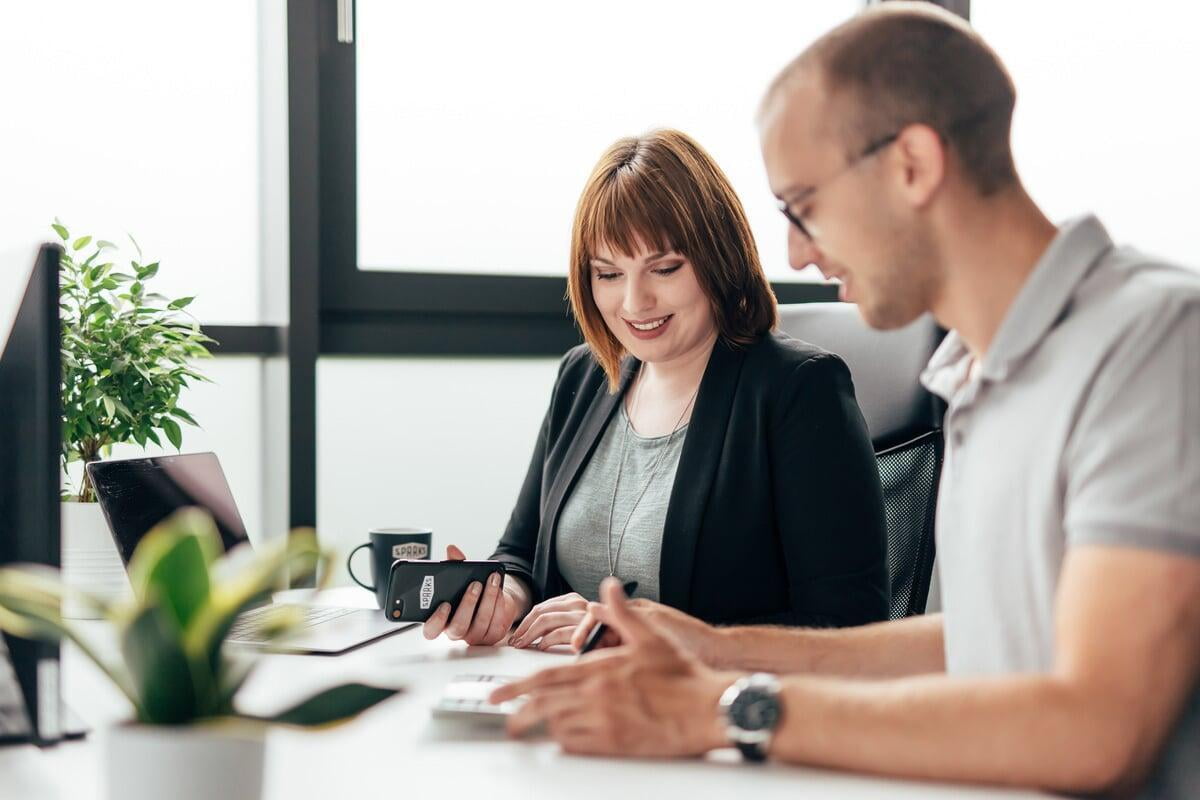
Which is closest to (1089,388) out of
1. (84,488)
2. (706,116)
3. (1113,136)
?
(84,488)

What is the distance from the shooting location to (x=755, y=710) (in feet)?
2.89

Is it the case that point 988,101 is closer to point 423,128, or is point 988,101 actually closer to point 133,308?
point 133,308

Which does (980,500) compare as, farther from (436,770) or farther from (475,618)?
(475,618)

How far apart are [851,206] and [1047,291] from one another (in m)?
0.20

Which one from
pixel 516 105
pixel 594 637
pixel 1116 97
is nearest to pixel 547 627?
pixel 594 637

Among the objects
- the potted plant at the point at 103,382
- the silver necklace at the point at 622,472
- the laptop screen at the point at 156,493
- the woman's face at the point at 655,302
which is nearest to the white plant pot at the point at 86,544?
the potted plant at the point at 103,382

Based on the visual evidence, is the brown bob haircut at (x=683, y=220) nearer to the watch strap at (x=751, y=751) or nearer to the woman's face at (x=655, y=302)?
the woman's face at (x=655, y=302)

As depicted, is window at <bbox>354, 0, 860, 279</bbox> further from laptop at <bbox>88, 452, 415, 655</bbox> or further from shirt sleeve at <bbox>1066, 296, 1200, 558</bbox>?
shirt sleeve at <bbox>1066, 296, 1200, 558</bbox>

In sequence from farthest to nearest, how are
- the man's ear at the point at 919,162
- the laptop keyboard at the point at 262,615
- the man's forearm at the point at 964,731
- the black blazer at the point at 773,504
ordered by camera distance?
the black blazer at the point at 773,504, the laptop keyboard at the point at 262,615, the man's ear at the point at 919,162, the man's forearm at the point at 964,731

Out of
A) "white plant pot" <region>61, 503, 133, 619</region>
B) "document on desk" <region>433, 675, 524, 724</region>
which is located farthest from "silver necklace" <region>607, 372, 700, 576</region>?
"white plant pot" <region>61, 503, 133, 619</region>

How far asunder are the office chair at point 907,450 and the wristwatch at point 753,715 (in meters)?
0.83

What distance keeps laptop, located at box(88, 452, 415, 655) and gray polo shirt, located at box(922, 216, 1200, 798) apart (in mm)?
731

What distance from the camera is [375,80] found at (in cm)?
237

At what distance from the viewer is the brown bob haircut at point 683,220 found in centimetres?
168
